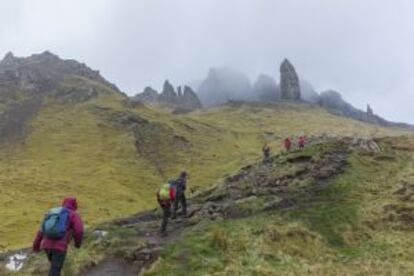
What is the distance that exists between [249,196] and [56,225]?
2405 cm

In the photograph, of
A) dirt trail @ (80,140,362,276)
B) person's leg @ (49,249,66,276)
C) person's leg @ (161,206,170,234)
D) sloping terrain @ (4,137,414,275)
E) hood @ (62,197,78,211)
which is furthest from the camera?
person's leg @ (161,206,170,234)

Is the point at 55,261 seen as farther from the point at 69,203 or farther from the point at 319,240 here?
the point at 319,240

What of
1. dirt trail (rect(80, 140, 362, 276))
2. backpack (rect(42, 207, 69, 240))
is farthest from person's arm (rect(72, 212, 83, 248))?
dirt trail (rect(80, 140, 362, 276))

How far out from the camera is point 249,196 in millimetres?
40812

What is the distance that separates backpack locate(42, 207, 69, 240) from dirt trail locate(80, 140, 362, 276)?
9.59 metres

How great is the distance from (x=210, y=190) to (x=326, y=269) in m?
21.5

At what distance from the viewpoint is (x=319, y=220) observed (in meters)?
33.4

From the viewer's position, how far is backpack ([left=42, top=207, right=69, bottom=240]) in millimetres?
17797

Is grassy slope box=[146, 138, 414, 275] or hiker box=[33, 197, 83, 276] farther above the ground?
hiker box=[33, 197, 83, 276]

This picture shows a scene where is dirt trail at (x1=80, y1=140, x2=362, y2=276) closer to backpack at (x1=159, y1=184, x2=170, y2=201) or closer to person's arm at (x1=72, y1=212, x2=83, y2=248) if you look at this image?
backpack at (x1=159, y1=184, x2=170, y2=201)

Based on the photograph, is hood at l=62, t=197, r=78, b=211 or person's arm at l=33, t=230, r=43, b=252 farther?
hood at l=62, t=197, r=78, b=211

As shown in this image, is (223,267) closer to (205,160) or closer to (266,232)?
(266,232)

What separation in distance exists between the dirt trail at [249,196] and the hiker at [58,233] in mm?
9170

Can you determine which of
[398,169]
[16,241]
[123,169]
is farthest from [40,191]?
[398,169]
